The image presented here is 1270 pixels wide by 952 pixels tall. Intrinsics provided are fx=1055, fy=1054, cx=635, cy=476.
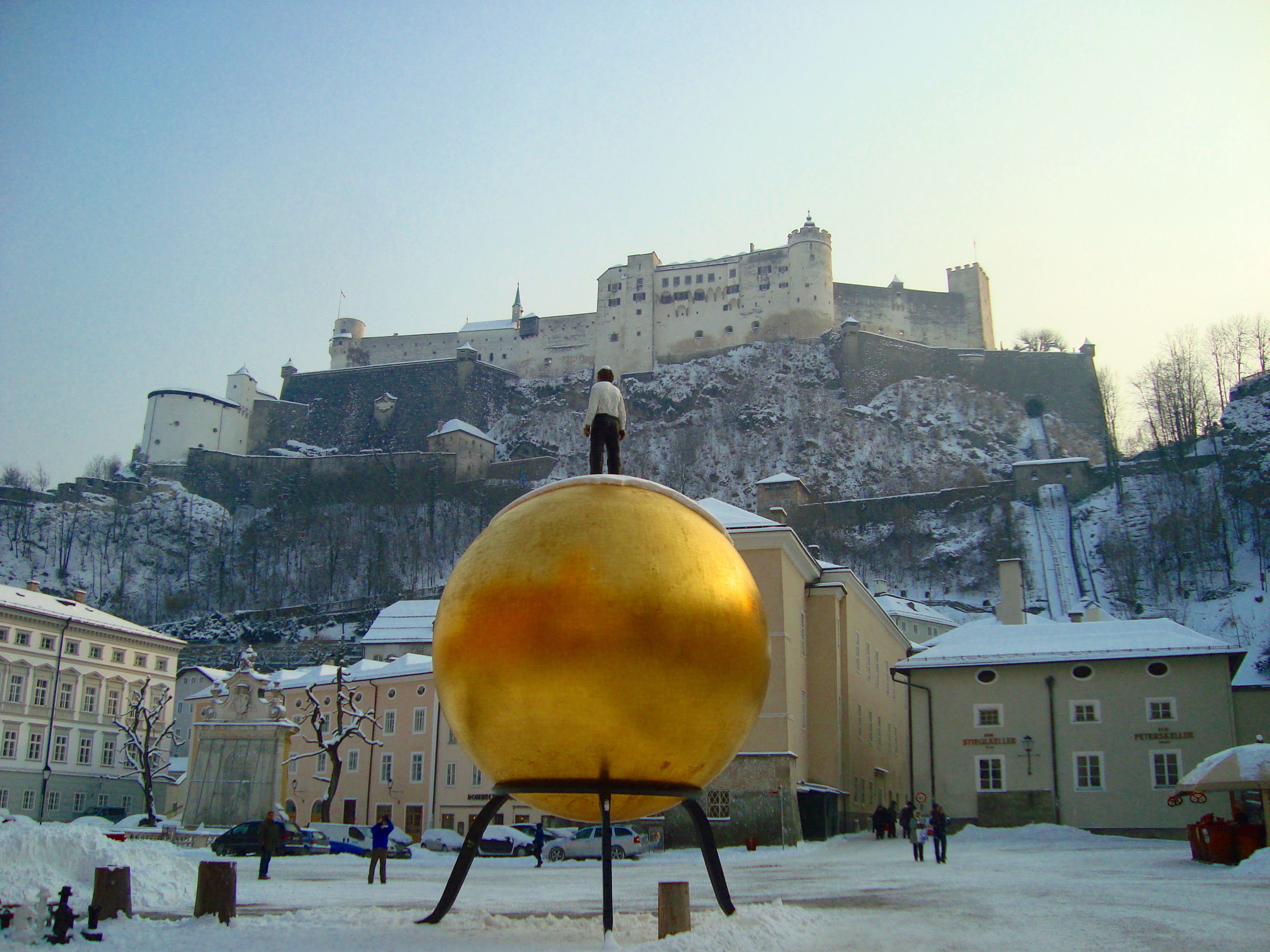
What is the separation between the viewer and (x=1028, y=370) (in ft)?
330

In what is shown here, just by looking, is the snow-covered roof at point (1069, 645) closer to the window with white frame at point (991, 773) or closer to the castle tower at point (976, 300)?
the window with white frame at point (991, 773)

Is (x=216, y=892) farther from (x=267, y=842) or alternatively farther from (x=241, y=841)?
(x=241, y=841)

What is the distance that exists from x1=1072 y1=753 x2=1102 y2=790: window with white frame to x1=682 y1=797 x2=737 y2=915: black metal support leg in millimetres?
26810

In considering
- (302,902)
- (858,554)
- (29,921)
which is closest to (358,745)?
(302,902)

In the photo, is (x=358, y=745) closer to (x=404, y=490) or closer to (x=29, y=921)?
(x=29, y=921)

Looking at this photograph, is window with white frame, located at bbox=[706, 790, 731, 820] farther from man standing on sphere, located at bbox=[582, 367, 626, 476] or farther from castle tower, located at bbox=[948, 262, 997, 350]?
castle tower, located at bbox=[948, 262, 997, 350]

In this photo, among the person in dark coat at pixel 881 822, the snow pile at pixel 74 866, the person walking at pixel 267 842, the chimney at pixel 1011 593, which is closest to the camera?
the snow pile at pixel 74 866

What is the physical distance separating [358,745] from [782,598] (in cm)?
2291

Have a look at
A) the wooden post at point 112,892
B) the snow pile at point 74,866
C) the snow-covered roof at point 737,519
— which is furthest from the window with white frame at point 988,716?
the wooden post at point 112,892

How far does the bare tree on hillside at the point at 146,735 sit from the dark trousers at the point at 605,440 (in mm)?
33862

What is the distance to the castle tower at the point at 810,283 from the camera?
108938mm

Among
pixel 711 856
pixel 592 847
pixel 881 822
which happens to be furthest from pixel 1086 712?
pixel 711 856

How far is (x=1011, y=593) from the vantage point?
144ft

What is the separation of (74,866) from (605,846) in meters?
6.97
